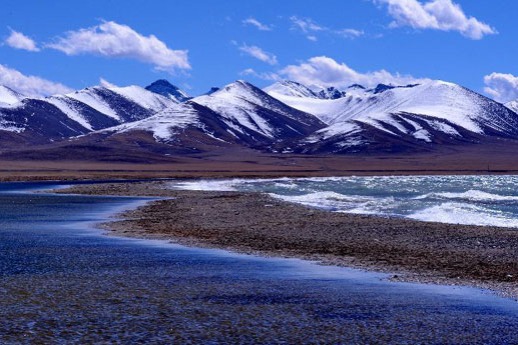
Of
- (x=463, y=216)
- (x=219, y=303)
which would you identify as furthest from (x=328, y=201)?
(x=219, y=303)

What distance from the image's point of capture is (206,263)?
105 ft

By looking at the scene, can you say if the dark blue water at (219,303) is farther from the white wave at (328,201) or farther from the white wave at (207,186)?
the white wave at (207,186)

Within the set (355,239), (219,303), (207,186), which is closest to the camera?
(219,303)

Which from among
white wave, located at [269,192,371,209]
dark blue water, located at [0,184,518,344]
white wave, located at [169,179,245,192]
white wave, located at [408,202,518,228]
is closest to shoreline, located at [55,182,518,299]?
dark blue water, located at [0,184,518,344]

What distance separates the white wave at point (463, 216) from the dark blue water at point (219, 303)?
23.5 meters

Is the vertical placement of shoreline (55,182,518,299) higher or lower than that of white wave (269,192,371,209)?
lower

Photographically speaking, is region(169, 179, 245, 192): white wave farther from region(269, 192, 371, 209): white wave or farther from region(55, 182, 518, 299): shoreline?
region(55, 182, 518, 299): shoreline

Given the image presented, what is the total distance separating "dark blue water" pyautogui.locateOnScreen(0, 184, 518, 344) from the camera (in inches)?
769

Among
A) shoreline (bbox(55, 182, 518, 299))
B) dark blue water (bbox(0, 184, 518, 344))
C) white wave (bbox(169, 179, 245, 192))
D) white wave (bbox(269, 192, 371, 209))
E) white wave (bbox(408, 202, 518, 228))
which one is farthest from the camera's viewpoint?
white wave (bbox(169, 179, 245, 192))

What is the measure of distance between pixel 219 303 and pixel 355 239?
710 inches

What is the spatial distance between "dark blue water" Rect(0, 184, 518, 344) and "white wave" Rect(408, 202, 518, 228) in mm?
23464

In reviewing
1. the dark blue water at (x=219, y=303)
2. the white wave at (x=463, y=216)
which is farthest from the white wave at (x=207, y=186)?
the dark blue water at (x=219, y=303)

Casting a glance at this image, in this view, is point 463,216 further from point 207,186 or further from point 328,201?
point 207,186

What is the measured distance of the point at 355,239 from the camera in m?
40.3
